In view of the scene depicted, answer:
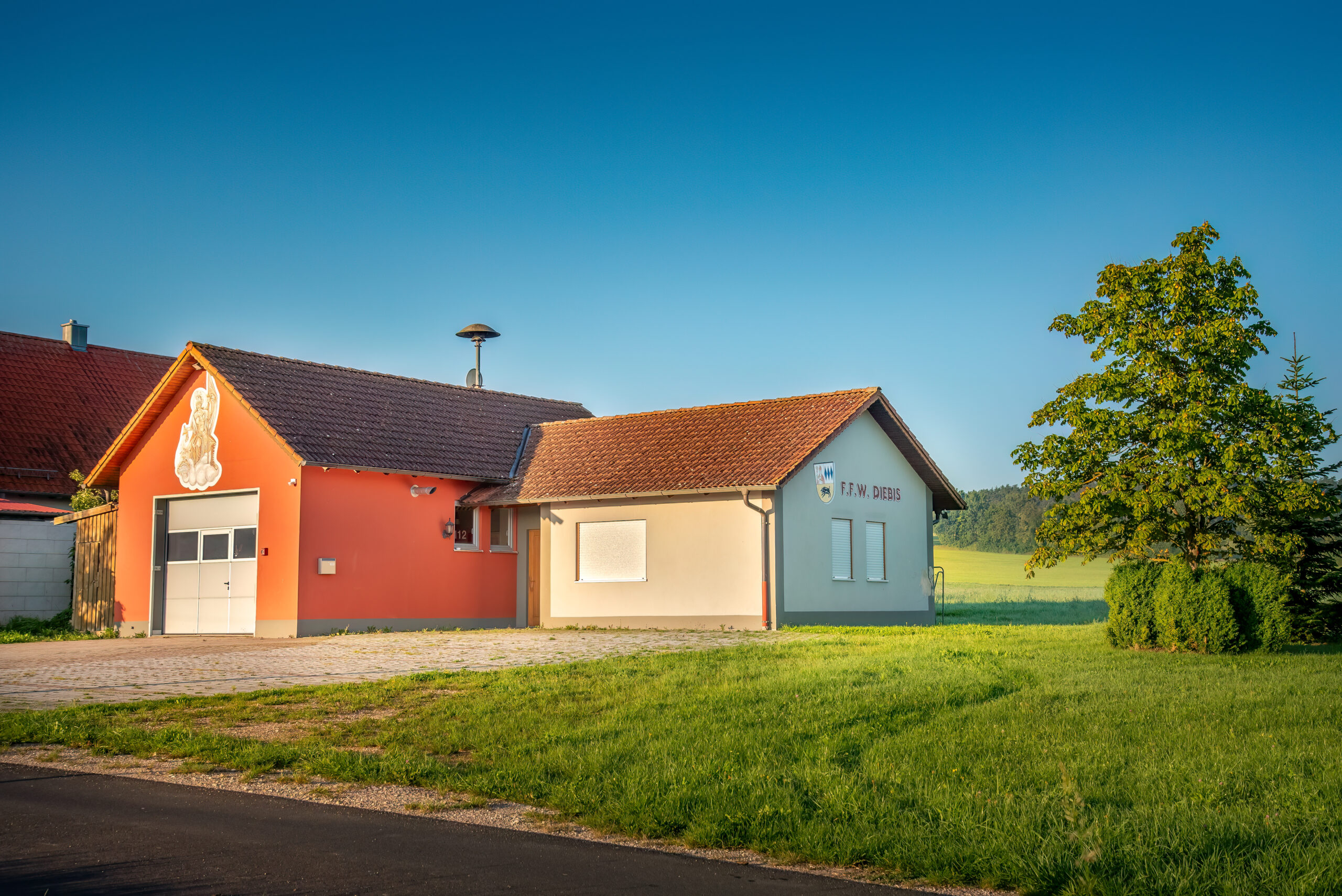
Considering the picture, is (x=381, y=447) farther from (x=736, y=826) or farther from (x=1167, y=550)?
(x=736, y=826)

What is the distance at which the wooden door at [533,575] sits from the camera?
26562mm

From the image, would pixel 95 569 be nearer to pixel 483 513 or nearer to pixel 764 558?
pixel 483 513

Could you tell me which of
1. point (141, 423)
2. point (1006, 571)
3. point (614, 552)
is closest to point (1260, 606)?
point (614, 552)

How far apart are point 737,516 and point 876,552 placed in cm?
425

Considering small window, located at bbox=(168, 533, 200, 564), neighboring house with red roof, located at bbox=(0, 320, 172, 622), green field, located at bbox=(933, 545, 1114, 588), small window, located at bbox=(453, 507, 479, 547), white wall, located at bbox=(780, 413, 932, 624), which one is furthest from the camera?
green field, located at bbox=(933, 545, 1114, 588)

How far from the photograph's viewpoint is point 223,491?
2455cm

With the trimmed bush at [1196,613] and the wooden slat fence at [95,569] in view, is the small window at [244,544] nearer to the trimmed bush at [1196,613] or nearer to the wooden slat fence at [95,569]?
the wooden slat fence at [95,569]

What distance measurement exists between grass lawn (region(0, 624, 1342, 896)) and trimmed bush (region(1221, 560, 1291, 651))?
1650 millimetres

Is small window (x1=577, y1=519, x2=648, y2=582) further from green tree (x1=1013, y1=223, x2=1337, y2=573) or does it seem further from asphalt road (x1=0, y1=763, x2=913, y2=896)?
asphalt road (x1=0, y1=763, x2=913, y2=896)

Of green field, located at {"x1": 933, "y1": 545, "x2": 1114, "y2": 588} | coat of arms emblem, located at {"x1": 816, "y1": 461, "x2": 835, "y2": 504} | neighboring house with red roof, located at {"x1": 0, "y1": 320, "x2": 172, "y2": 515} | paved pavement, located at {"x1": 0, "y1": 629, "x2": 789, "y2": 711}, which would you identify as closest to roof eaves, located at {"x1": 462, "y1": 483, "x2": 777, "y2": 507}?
coat of arms emblem, located at {"x1": 816, "y1": 461, "x2": 835, "y2": 504}

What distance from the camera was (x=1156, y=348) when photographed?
17953 mm

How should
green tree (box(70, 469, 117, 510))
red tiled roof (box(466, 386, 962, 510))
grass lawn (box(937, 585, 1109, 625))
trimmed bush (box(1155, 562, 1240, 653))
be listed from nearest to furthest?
1. trimmed bush (box(1155, 562, 1240, 653))
2. red tiled roof (box(466, 386, 962, 510))
3. green tree (box(70, 469, 117, 510))
4. grass lawn (box(937, 585, 1109, 625))

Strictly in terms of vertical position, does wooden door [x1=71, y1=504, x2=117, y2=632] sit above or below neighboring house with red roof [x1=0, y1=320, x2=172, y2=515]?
below

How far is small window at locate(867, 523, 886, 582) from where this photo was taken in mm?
25891
